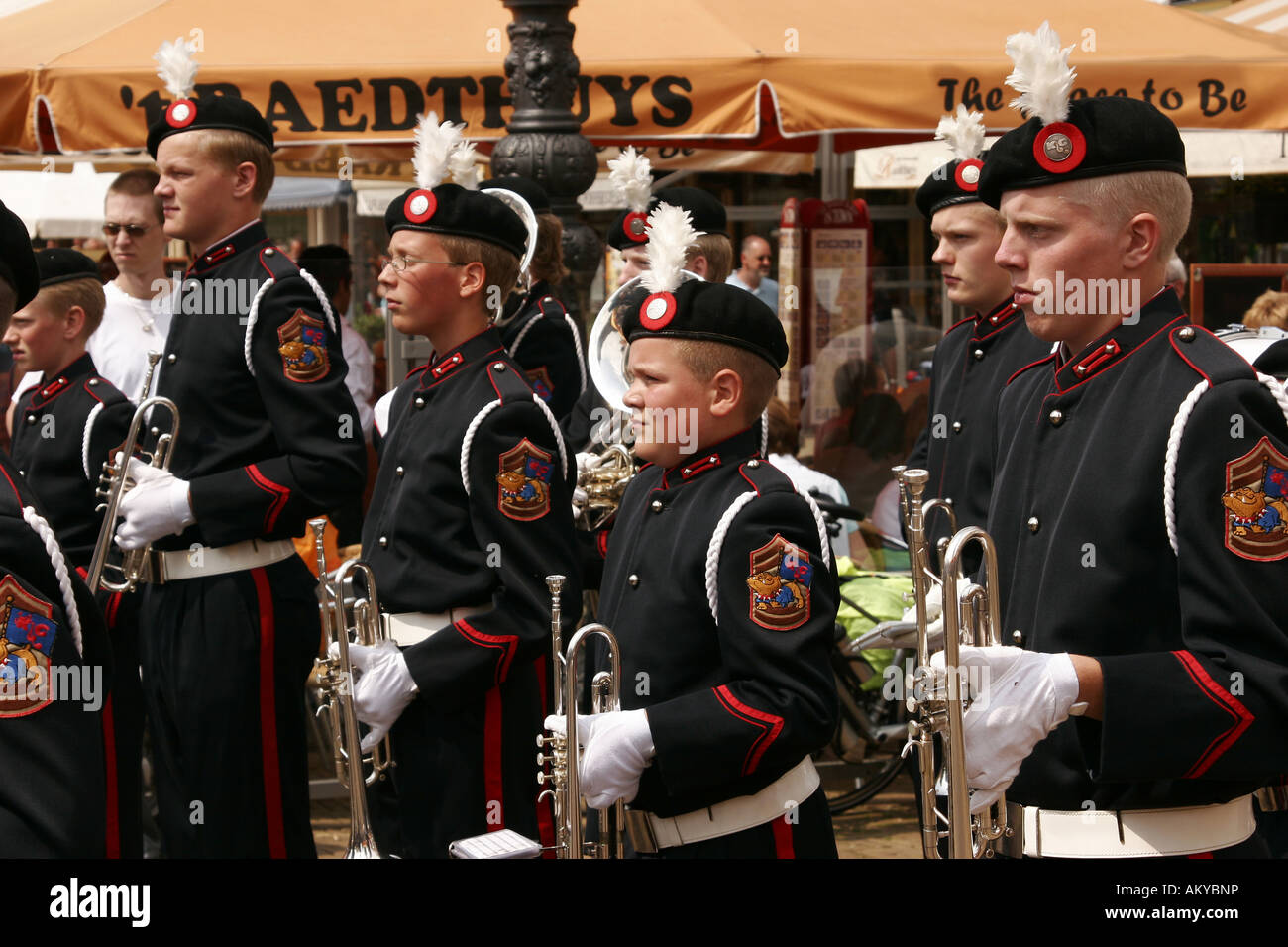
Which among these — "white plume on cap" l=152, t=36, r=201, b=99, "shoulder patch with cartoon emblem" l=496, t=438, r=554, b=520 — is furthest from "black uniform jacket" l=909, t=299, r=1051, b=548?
"white plume on cap" l=152, t=36, r=201, b=99

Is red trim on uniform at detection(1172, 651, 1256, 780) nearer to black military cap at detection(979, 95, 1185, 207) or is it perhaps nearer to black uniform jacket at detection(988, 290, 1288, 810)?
black uniform jacket at detection(988, 290, 1288, 810)

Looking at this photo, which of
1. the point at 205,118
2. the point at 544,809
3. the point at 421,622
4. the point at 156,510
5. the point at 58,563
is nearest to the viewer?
the point at 58,563

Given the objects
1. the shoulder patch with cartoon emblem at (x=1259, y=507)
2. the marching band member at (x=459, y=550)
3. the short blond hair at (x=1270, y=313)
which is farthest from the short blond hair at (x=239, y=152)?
the short blond hair at (x=1270, y=313)

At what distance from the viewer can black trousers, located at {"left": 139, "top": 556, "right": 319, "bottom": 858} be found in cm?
463

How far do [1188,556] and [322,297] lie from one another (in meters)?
2.91

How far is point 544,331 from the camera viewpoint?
20.4ft

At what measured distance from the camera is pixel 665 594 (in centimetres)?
328

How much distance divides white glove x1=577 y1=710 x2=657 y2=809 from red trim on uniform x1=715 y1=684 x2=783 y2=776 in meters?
0.15

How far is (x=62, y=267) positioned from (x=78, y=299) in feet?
0.57

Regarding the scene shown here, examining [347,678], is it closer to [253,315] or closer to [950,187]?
[253,315]

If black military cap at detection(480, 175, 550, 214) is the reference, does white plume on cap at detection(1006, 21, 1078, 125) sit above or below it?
below

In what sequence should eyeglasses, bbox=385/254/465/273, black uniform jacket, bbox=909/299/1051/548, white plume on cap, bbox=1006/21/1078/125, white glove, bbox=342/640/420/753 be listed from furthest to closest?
black uniform jacket, bbox=909/299/1051/548
eyeglasses, bbox=385/254/465/273
white glove, bbox=342/640/420/753
white plume on cap, bbox=1006/21/1078/125

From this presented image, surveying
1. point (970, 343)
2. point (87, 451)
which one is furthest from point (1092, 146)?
point (87, 451)
